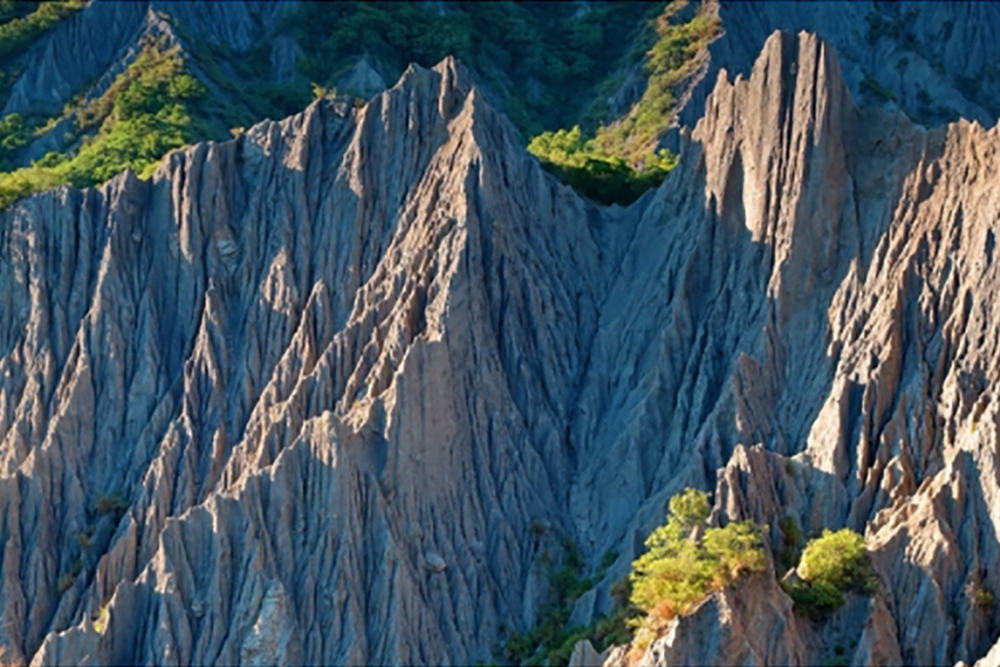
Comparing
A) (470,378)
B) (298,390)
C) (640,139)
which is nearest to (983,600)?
(470,378)

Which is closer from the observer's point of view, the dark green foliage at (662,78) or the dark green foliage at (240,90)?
the dark green foliage at (240,90)

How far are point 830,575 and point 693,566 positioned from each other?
10.4 ft

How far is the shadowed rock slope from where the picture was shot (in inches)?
3081

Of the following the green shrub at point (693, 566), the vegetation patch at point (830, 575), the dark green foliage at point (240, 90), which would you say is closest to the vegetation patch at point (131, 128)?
the dark green foliage at point (240, 90)

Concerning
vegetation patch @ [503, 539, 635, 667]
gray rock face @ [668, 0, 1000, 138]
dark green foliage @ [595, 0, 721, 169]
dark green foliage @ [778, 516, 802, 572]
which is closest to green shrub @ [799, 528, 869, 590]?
dark green foliage @ [778, 516, 802, 572]

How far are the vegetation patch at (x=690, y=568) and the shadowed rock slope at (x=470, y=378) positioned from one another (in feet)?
2.11

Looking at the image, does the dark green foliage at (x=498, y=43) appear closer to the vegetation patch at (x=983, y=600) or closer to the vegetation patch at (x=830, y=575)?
the vegetation patch at (x=830, y=575)

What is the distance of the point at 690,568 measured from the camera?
2923 inches

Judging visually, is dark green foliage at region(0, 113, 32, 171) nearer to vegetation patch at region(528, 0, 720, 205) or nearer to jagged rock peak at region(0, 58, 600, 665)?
jagged rock peak at region(0, 58, 600, 665)

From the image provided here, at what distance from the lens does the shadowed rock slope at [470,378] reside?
7825cm

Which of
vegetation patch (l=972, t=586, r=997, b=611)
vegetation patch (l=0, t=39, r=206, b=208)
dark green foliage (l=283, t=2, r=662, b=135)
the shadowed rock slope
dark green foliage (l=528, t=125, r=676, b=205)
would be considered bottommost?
vegetation patch (l=972, t=586, r=997, b=611)

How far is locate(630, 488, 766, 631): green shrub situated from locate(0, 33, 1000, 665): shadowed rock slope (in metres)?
0.65

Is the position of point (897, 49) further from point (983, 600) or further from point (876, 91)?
point (983, 600)

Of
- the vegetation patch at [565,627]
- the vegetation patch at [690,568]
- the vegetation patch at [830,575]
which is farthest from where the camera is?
the vegetation patch at [565,627]
